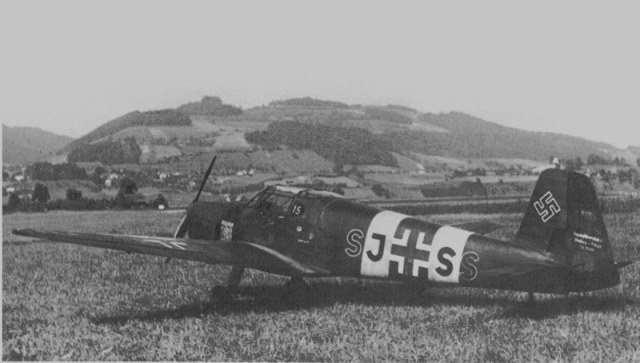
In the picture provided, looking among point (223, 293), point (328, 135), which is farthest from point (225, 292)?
point (328, 135)

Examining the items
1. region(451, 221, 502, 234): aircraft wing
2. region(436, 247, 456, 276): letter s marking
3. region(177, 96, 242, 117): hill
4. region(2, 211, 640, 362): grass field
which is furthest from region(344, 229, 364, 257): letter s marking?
region(177, 96, 242, 117): hill

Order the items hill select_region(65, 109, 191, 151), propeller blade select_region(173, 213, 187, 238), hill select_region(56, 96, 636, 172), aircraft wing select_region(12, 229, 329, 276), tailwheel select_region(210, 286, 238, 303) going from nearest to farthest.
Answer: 1. aircraft wing select_region(12, 229, 329, 276)
2. tailwheel select_region(210, 286, 238, 303)
3. propeller blade select_region(173, 213, 187, 238)
4. hill select_region(65, 109, 191, 151)
5. hill select_region(56, 96, 636, 172)

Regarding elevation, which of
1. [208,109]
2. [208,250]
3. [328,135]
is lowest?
[208,250]

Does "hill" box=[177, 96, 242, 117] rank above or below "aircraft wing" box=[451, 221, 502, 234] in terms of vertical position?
above

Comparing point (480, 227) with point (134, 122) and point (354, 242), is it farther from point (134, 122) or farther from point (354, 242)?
point (134, 122)

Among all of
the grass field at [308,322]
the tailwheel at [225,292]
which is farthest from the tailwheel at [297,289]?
the tailwheel at [225,292]

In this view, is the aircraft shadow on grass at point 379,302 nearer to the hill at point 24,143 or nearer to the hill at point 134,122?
the hill at point 24,143

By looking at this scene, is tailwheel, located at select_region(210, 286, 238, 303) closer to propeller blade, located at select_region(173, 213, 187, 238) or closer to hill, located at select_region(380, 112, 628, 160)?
propeller blade, located at select_region(173, 213, 187, 238)
